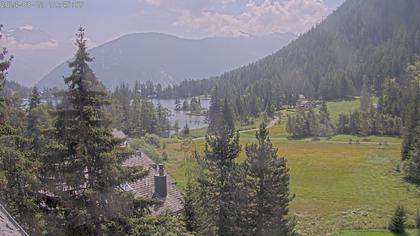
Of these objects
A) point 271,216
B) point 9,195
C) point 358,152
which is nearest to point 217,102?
point 358,152

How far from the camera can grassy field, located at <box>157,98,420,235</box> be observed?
48719 mm

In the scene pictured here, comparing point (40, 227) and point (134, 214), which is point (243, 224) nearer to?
point (134, 214)

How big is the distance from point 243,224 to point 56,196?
41.2 feet

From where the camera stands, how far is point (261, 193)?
26453 mm

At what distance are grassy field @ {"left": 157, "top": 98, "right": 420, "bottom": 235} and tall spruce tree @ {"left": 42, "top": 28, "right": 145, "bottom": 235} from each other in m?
29.9

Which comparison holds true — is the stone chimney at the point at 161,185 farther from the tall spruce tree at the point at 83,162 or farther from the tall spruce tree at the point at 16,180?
the tall spruce tree at the point at 83,162

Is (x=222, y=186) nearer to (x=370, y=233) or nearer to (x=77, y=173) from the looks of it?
(x=77, y=173)

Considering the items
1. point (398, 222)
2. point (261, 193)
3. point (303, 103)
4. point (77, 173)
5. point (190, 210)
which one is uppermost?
point (303, 103)

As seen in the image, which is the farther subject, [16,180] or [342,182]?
[342,182]

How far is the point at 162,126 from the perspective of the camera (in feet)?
475

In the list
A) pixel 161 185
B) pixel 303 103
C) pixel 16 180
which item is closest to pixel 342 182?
pixel 161 185

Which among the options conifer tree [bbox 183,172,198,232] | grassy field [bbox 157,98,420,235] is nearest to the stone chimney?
conifer tree [bbox 183,172,198,232]

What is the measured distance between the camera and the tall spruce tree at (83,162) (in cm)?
1558

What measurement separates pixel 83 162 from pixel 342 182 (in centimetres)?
5918
